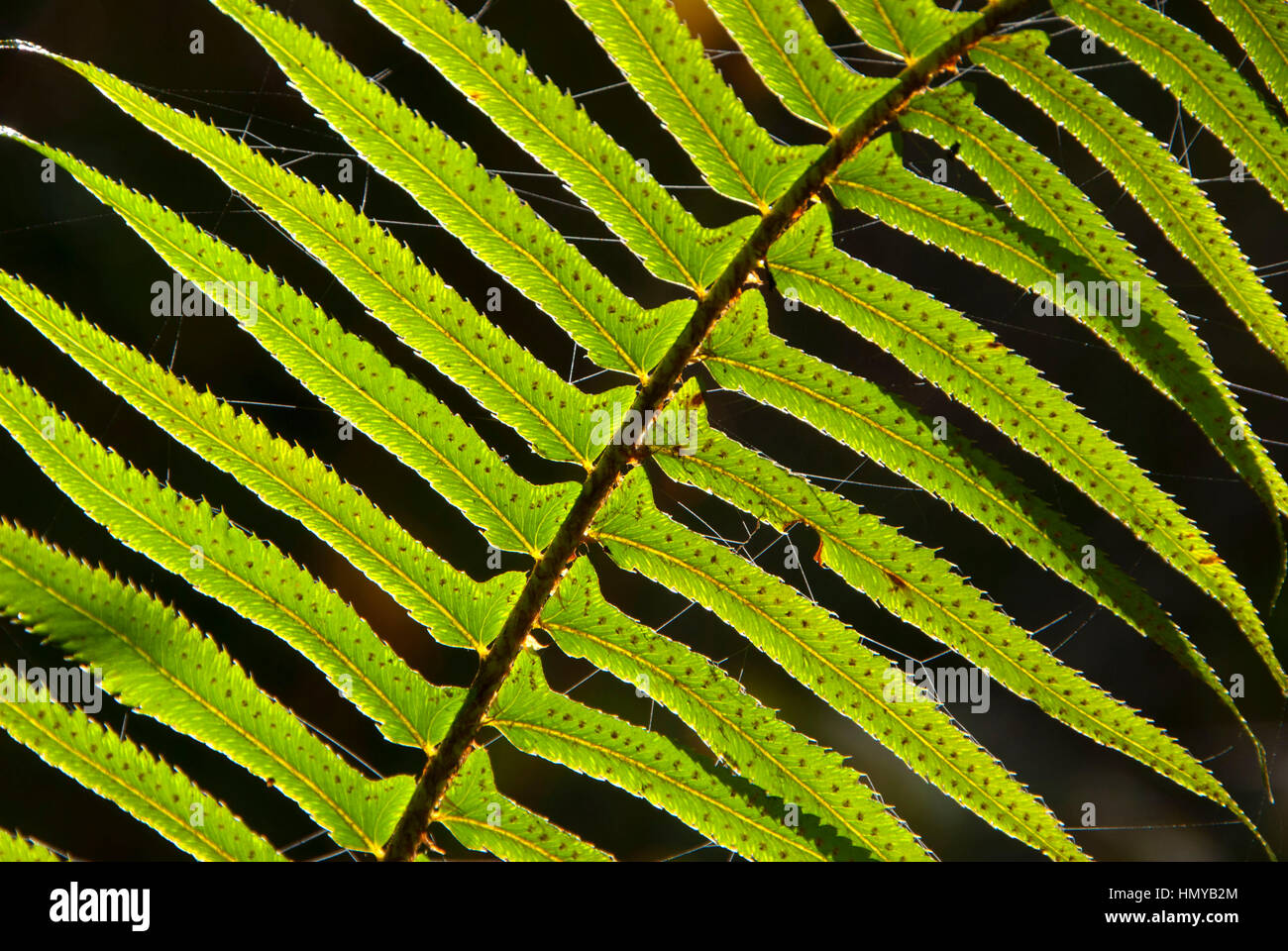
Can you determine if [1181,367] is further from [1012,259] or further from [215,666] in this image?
[215,666]

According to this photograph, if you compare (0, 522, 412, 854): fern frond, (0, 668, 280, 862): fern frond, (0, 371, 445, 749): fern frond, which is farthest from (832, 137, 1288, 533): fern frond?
(0, 668, 280, 862): fern frond

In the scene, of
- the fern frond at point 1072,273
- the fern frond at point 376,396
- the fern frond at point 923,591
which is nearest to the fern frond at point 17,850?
the fern frond at point 376,396

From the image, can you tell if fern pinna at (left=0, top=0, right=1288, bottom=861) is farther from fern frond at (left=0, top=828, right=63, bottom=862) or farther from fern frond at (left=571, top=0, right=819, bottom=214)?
fern frond at (left=0, top=828, right=63, bottom=862)

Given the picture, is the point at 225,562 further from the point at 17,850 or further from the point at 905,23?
the point at 905,23

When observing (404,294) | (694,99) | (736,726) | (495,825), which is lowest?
(495,825)

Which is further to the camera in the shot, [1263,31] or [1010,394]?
[1010,394]

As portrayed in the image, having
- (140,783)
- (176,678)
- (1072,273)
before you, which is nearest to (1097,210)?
(1072,273)

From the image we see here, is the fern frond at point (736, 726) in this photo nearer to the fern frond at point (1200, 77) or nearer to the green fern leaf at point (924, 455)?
the green fern leaf at point (924, 455)
